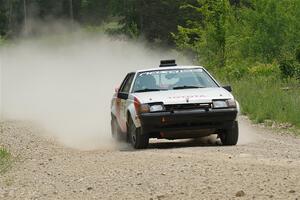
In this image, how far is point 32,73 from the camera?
43.3m

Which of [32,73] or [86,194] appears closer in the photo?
[86,194]

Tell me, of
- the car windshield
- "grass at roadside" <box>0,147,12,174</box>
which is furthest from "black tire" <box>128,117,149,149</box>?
"grass at roadside" <box>0,147,12,174</box>

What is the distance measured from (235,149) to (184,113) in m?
1.10

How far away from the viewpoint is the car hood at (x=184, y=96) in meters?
12.8

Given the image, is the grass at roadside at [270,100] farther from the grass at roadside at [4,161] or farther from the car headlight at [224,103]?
the grass at roadside at [4,161]

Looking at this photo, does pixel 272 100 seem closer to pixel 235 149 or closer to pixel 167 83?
pixel 167 83

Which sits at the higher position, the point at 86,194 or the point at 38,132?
the point at 86,194

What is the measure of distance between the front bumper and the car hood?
19 centimetres

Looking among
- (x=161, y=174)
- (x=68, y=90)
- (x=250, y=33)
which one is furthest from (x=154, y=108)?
(x=250, y=33)

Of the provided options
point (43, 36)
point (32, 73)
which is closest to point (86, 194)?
point (32, 73)

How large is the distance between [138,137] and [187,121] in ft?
2.96

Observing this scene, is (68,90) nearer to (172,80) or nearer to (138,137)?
(172,80)

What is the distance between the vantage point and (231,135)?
13.1m

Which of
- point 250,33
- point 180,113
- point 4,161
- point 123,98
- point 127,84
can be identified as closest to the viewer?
point 4,161
